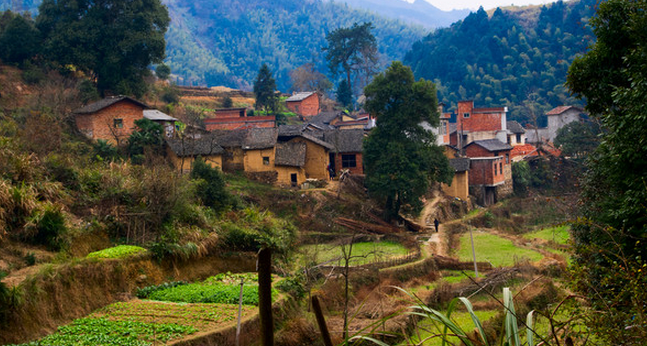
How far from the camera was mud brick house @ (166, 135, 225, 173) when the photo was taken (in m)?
30.0

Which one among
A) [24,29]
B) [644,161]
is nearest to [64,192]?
[644,161]

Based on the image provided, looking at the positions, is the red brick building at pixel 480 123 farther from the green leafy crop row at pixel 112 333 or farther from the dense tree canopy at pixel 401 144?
the green leafy crop row at pixel 112 333

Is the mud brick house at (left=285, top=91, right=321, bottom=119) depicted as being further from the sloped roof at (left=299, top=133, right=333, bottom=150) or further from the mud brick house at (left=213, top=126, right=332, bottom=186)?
the mud brick house at (left=213, top=126, right=332, bottom=186)

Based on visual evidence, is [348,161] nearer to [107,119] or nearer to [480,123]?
[107,119]

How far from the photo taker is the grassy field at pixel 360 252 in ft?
73.3

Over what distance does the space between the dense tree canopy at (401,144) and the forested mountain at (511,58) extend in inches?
1464

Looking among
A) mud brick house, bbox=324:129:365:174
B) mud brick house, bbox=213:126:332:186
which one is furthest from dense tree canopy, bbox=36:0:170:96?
mud brick house, bbox=324:129:365:174

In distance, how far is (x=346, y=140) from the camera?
3641 centimetres

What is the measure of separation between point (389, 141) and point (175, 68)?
294 ft

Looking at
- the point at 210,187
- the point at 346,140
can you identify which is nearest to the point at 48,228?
the point at 210,187

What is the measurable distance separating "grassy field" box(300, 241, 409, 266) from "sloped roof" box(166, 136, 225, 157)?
30.9ft

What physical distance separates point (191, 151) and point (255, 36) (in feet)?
373

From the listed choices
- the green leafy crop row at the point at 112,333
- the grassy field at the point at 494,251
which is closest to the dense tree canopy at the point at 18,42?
the green leafy crop row at the point at 112,333

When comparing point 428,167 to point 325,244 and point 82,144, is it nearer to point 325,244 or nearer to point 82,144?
point 325,244
